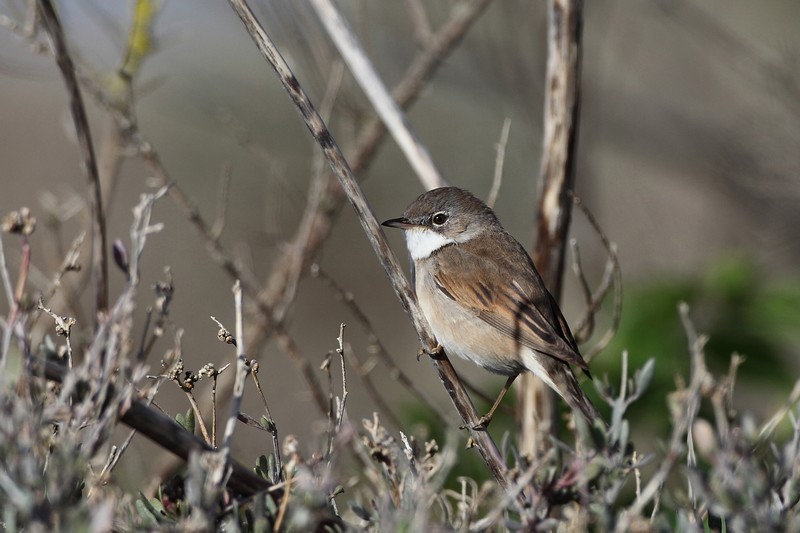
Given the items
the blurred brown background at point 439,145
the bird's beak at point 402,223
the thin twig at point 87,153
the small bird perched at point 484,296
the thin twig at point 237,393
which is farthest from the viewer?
the blurred brown background at point 439,145

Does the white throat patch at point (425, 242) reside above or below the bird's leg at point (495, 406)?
above

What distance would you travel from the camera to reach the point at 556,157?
11.2ft

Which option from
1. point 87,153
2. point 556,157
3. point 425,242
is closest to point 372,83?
point 556,157

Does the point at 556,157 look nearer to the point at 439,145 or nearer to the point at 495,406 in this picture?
the point at 495,406

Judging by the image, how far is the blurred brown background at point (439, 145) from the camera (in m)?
5.14

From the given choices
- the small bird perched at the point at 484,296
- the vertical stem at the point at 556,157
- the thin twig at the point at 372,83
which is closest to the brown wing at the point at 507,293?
the small bird perched at the point at 484,296

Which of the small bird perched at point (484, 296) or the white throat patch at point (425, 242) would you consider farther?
the white throat patch at point (425, 242)

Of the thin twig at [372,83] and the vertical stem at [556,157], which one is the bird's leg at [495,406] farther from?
the thin twig at [372,83]

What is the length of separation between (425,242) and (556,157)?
1070mm

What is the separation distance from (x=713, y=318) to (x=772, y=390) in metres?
0.45

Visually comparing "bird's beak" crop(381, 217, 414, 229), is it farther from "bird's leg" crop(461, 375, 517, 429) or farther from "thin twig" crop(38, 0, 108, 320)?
"thin twig" crop(38, 0, 108, 320)

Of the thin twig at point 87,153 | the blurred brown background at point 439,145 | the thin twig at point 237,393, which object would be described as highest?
the thin twig at point 87,153

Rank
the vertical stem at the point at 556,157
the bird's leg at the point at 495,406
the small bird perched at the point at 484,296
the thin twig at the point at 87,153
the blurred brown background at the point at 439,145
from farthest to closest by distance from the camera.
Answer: the blurred brown background at the point at 439,145
the bird's leg at the point at 495,406
the small bird perched at the point at 484,296
the vertical stem at the point at 556,157
the thin twig at the point at 87,153

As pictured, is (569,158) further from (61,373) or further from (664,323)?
(61,373)
